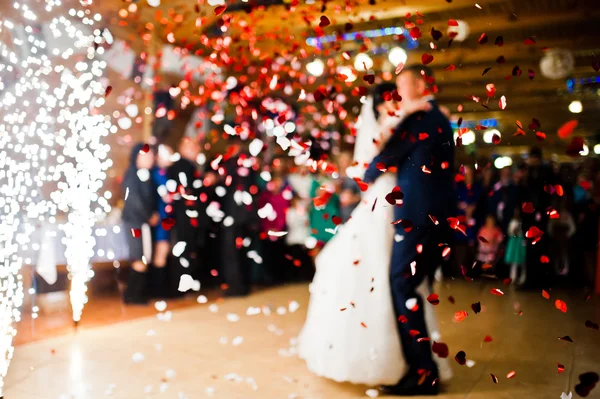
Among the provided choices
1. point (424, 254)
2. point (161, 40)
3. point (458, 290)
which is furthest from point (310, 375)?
point (161, 40)

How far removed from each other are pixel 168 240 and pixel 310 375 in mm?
2469

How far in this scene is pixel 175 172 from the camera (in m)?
4.76

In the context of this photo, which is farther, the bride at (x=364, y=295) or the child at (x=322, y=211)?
the child at (x=322, y=211)

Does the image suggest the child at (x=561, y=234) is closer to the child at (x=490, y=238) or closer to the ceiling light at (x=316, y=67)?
the child at (x=490, y=238)

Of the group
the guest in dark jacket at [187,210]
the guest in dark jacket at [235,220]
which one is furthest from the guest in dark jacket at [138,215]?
the guest in dark jacket at [235,220]

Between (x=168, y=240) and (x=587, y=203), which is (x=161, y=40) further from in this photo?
(x=587, y=203)

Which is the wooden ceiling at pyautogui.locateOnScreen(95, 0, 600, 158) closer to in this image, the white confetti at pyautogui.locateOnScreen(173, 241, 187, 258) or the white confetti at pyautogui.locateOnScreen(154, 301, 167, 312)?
the white confetti at pyautogui.locateOnScreen(173, 241, 187, 258)

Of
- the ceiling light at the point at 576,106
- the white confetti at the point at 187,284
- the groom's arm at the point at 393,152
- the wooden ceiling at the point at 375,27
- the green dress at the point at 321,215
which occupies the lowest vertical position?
the white confetti at the point at 187,284

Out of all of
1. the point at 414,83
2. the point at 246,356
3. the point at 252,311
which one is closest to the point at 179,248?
the point at 252,311

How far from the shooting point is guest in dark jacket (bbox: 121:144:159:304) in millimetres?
4426

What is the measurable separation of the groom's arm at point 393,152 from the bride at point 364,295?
0.04 meters

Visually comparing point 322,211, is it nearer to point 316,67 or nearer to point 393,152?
point 316,67

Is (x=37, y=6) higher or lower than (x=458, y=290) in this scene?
higher

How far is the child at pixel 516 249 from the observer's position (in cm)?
564
